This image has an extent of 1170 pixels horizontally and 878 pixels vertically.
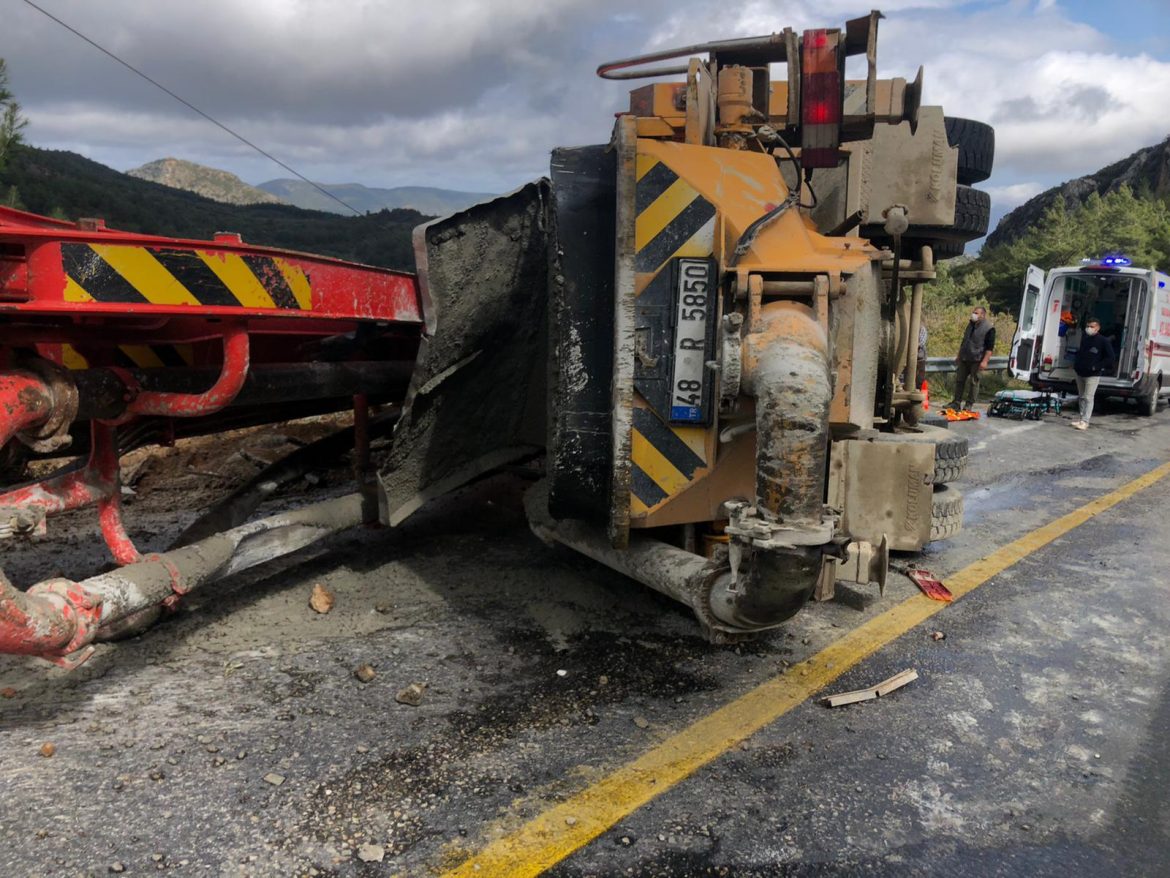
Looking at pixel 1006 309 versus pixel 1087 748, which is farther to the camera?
pixel 1006 309

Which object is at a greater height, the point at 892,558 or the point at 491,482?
the point at 491,482

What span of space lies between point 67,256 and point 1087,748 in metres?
3.22

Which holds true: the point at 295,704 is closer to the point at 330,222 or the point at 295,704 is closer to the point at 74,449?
the point at 74,449

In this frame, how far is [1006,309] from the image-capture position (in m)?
24.4

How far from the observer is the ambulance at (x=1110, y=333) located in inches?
479

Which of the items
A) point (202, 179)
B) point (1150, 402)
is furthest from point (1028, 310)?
point (202, 179)

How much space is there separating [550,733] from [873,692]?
114 centimetres

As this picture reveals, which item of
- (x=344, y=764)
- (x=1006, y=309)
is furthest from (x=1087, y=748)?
(x=1006, y=309)

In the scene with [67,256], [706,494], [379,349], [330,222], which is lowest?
[706,494]

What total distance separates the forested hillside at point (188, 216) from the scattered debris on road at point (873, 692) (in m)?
7.51

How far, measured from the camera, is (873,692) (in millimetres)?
2887

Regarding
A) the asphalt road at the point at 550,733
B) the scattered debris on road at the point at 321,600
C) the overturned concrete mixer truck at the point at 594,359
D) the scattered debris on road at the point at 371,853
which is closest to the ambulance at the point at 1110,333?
the asphalt road at the point at 550,733

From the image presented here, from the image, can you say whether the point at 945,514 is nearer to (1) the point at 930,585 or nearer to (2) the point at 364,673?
(1) the point at 930,585

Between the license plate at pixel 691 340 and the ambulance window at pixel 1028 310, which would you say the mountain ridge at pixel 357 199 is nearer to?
the license plate at pixel 691 340
